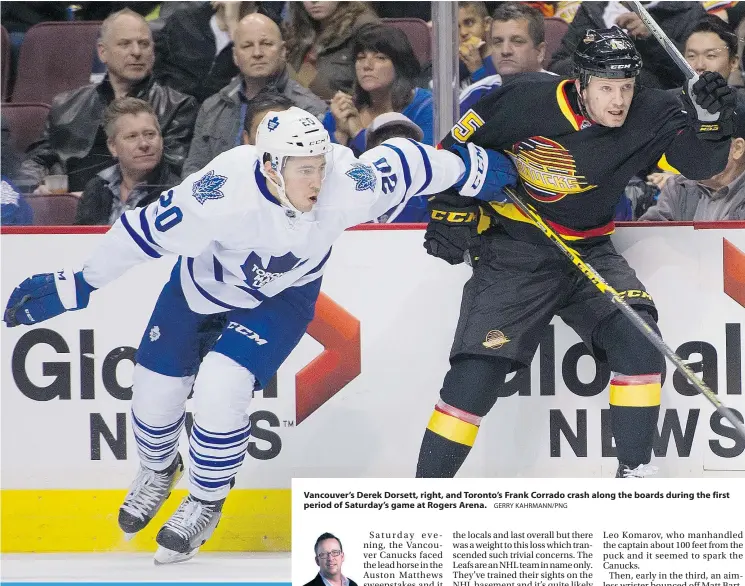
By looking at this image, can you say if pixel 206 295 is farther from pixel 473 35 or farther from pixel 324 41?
pixel 473 35

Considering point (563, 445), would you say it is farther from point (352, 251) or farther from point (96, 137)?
point (96, 137)

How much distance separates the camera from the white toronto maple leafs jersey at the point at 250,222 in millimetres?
2598

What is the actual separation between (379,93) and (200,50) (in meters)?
0.48

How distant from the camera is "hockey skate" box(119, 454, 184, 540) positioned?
9.93ft

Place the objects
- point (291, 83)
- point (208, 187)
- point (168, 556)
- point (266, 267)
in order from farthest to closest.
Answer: point (291, 83)
point (168, 556)
point (266, 267)
point (208, 187)

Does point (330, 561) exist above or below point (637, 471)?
below

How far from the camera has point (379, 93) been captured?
9.98 feet

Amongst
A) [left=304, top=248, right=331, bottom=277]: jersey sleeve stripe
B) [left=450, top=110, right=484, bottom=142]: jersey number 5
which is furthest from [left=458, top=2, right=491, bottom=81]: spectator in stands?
[left=304, top=248, right=331, bottom=277]: jersey sleeve stripe

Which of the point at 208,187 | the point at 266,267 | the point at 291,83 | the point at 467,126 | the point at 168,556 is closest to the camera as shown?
the point at 208,187

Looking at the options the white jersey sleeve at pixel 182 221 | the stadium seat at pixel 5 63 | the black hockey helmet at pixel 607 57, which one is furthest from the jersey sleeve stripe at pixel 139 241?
the black hockey helmet at pixel 607 57

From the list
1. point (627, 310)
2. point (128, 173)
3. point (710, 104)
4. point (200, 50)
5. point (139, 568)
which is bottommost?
point (139, 568)

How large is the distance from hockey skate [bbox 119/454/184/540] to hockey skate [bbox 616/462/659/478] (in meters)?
1.09

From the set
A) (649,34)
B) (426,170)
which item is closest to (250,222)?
(426,170)

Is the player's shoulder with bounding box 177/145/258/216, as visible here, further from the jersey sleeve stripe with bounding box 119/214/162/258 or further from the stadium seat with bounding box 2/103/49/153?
the stadium seat with bounding box 2/103/49/153
